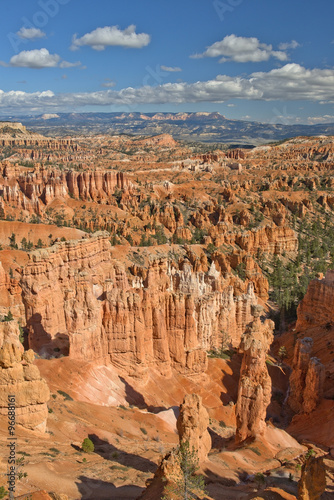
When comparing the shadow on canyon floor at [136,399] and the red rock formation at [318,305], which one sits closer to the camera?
the shadow on canyon floor at [136,399]

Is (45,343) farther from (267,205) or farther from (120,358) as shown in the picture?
(267,205)

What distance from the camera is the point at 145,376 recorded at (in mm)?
26562

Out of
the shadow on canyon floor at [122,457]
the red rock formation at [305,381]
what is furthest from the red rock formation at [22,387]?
the red rock formation at [305,381]

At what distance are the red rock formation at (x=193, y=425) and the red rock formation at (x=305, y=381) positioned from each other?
1319 centimetres

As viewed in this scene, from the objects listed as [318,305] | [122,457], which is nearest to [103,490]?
[122,457]

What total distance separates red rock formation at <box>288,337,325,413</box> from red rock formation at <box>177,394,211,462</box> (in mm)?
13191

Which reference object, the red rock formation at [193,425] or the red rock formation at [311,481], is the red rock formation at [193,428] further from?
the red rock formation at [311,481]

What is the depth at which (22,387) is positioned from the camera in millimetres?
15320

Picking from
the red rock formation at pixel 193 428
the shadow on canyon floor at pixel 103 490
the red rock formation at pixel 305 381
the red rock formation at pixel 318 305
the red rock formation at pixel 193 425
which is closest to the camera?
the shadow on canyon floor at pixel 103 490

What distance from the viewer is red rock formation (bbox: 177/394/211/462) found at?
1588 cm

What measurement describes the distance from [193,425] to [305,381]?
15.6 metres

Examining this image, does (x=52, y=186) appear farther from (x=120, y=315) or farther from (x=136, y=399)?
(x=136, y=399)

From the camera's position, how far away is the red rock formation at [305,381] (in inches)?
1070

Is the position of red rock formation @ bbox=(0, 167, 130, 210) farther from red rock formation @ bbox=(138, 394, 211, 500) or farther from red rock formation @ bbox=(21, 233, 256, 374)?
red rock formation @ bbox=(138, 394, 211, 500)
